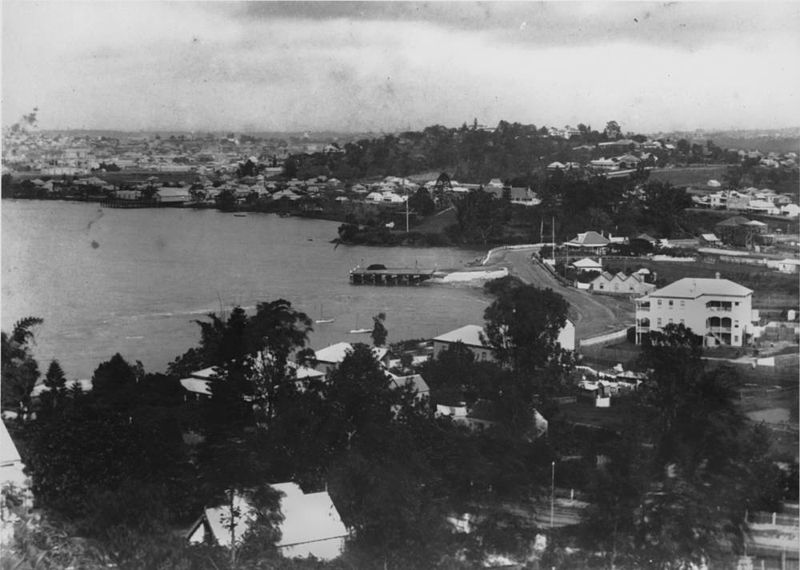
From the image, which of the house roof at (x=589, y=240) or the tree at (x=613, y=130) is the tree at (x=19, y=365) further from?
the tree at (x=613, y=130)

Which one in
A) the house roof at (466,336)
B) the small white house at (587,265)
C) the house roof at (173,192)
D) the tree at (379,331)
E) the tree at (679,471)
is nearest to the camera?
the tree at (679,471)

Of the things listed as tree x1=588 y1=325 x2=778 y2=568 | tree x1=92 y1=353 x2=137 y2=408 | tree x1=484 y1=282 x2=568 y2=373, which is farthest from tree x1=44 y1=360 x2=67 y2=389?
tree x1=588 y1=325 x2=778 y2=568

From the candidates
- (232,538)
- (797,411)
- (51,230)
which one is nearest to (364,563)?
(232,538)

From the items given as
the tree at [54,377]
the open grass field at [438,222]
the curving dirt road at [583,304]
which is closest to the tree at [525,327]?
the curving dirt road at [583,304]

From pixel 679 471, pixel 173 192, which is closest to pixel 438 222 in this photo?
pixel 173 192

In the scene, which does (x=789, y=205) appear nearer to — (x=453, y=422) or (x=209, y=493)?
(x=453, y=422)

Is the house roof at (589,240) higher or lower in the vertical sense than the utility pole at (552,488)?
higher
